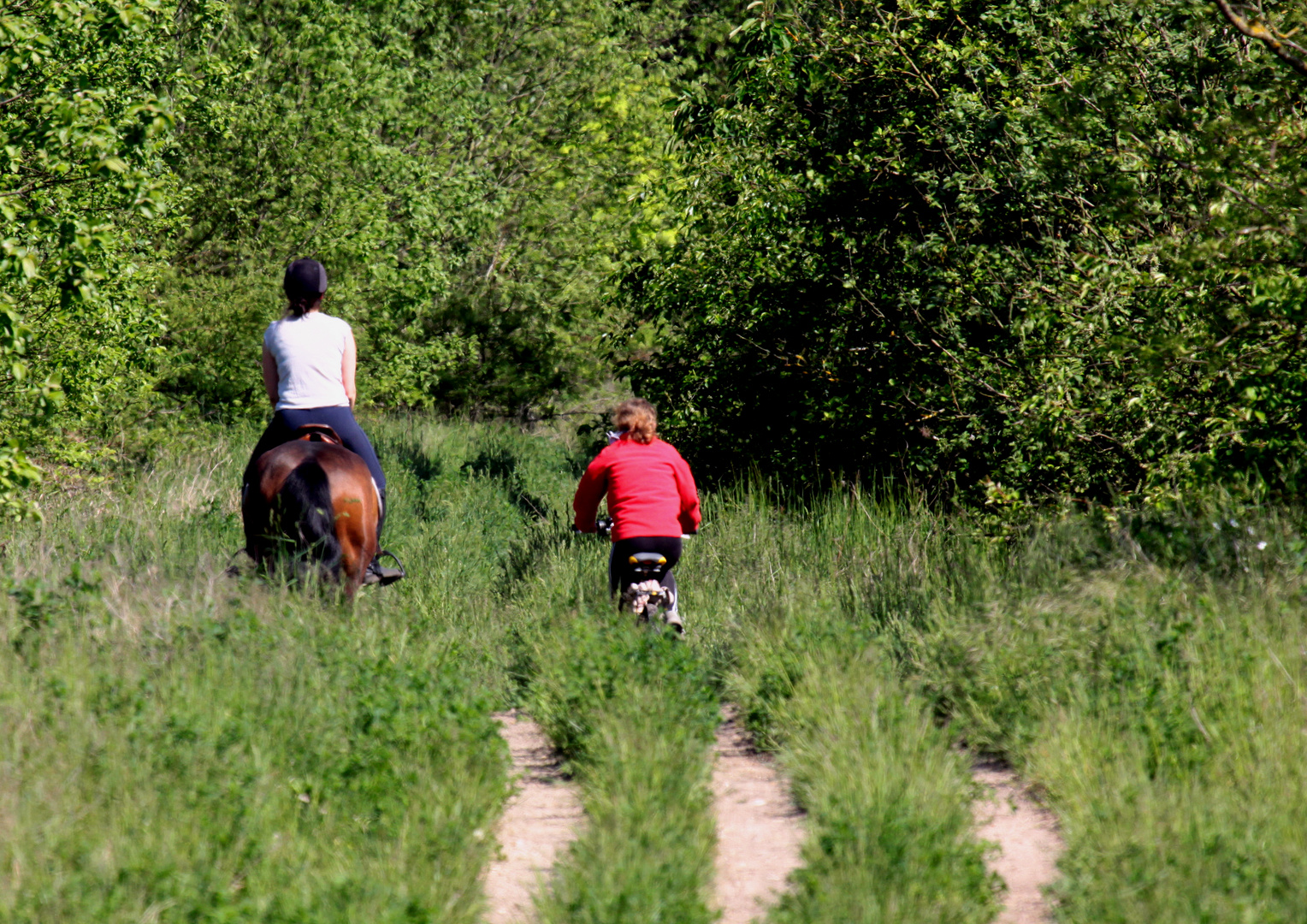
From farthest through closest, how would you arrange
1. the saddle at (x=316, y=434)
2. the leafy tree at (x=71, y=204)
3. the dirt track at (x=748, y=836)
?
the saddle at (x=316, y=434), the leafy tree at (x=71, y=204), the dirt track at (x=748, y=836)

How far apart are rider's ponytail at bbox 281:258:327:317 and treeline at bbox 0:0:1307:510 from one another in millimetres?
919

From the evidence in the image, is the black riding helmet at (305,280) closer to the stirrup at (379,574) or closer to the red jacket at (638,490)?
the stirrup at (379,574)

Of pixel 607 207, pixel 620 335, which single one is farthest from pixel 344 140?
pixel 607 207

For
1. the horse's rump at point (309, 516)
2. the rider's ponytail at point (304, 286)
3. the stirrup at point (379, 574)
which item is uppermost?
the rider's ponytail at point (304, 286)

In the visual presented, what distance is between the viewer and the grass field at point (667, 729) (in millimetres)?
4000

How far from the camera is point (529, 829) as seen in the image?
5180 millimetres

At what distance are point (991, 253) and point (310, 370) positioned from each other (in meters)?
5.32

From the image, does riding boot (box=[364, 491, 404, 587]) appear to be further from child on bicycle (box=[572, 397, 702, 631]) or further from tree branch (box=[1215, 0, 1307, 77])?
tree branch (box=[1215, 0, 1307, 77])

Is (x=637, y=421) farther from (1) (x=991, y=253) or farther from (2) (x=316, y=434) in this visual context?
(1) (x=991, y=253)

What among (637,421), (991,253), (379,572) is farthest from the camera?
(991,253)

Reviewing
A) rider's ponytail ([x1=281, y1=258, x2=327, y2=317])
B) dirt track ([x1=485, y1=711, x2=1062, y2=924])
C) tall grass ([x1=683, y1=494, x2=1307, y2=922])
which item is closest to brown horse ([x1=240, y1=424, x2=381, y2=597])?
rider's ponytail ([x1=281, y1=258, x2=327, y2=317])

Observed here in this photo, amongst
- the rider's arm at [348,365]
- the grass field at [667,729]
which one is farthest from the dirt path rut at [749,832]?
the rider's arm at [348,365]

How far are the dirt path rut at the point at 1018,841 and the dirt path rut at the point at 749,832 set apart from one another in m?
0.74

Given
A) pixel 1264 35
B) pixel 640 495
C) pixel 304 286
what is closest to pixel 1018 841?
pixel 640 495
